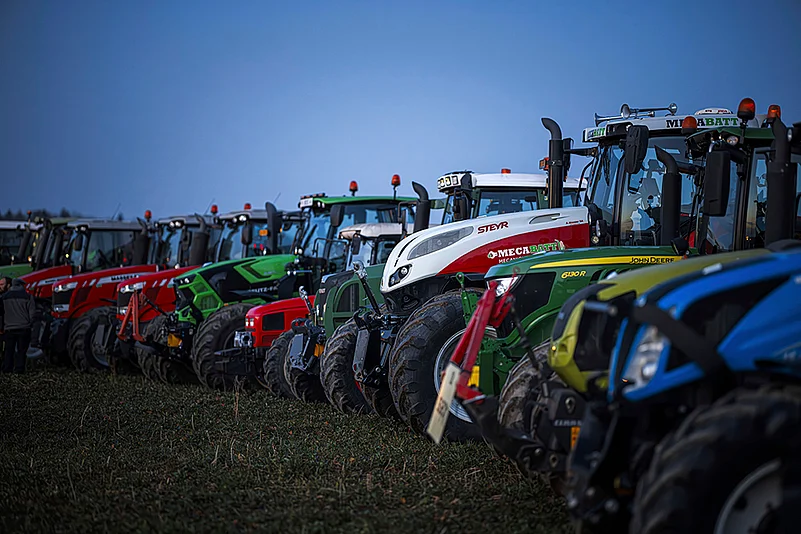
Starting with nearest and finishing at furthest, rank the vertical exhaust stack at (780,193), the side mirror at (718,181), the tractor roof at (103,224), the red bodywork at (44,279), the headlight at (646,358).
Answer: the headlight at (646,358)
the vertical exhaust stack at (780,193)
the side mirror at (718,181)
the red bodywork at (44,279)
the tractor roof at (103,224)

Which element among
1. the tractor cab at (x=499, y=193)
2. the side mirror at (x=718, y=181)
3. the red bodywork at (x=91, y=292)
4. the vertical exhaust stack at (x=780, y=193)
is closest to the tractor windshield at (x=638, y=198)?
the side mirror at (x=718, y=181)

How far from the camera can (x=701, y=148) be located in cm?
681

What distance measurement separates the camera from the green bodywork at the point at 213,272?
523 inches

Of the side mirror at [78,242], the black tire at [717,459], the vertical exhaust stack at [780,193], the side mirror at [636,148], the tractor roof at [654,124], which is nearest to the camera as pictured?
the black tire at [717,459]

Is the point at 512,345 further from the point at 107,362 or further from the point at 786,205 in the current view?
the point at 107,362

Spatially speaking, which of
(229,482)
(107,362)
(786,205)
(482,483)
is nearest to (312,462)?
(229,482)

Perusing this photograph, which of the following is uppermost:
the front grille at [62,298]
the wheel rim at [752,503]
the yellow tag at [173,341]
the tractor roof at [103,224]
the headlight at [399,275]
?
the tractor roof at [103,224]

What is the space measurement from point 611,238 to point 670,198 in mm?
1017

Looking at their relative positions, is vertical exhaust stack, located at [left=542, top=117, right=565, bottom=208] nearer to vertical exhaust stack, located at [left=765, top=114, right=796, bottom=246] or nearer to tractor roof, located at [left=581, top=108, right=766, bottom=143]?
tractor roof, located at [left=581, top=108, right=766, bottom=143]

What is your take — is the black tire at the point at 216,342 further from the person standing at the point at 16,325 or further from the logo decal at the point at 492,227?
the logo decal at the point at 492,227

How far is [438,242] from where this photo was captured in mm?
8492

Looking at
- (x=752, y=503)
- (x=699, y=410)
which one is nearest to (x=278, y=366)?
(x=699, y=410)

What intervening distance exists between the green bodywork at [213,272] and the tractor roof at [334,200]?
1.02 metres

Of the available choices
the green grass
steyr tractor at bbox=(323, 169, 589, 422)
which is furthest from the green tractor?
steyr tractor at bbox=(323, 169, 589, 422)
